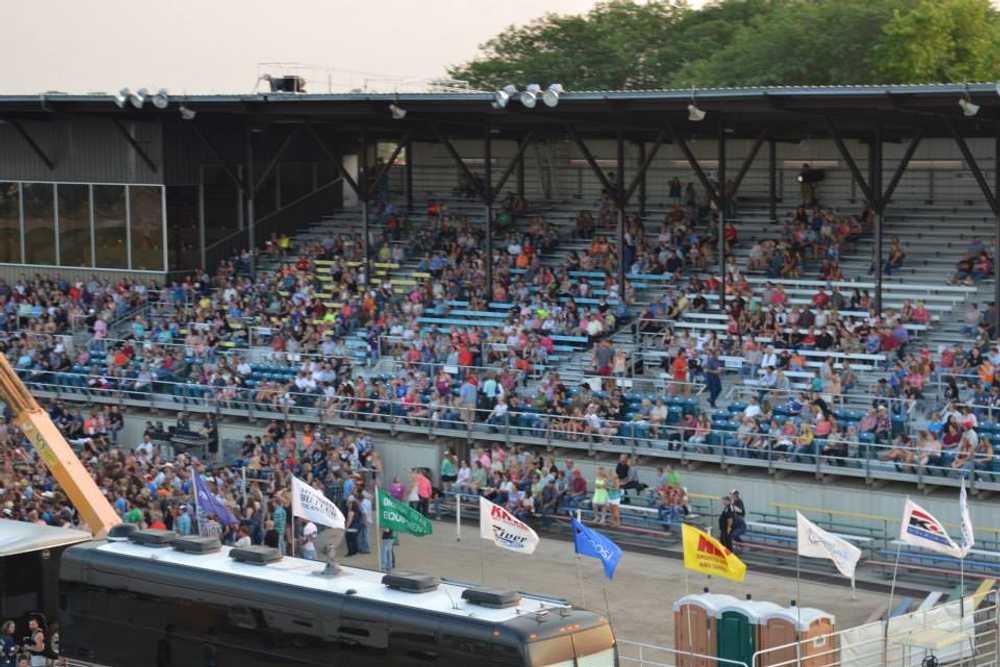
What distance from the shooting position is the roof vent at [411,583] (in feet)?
58.3

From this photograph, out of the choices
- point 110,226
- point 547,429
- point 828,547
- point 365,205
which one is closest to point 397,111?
point 365,205

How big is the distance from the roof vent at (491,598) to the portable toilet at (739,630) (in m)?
3.42

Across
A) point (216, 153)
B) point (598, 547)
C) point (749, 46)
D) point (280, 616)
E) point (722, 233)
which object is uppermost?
point (749, 46)

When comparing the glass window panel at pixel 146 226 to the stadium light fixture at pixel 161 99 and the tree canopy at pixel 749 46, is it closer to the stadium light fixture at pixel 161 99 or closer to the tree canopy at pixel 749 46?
the stadium light fixture at pixel 161 99

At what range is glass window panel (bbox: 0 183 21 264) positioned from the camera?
49000mm

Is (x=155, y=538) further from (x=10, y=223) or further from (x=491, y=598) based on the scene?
(x=10, y=223)

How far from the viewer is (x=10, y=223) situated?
4925 cm

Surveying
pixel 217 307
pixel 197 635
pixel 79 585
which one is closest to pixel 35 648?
pixel 79 585

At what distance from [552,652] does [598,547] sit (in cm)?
410

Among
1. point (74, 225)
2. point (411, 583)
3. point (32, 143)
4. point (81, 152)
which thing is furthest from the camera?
point (74, 225)

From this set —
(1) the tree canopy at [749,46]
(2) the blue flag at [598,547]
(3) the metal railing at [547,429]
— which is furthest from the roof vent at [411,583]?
(1) the tree canopy at [749,46]

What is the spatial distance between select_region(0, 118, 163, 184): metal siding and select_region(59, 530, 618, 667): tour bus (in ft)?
86.5

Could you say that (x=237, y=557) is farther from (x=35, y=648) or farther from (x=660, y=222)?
(x=660, y=222)

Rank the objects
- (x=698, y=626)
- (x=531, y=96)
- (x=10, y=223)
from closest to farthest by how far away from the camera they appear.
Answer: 1. (x=698, y=626)
2. (x=531, y=96)
3. (x=10, y=223)
